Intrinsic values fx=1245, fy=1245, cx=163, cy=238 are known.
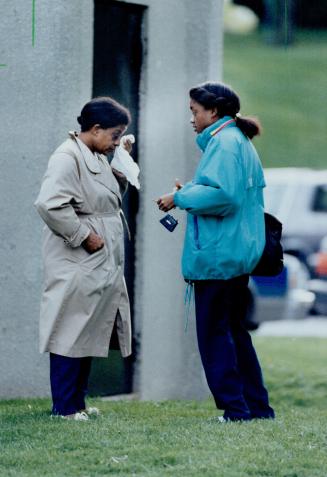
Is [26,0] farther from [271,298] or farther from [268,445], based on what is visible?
[271,298]

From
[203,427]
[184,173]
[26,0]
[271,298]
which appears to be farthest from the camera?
[271,298]

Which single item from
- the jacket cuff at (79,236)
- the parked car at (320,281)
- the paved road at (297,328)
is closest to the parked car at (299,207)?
the paved road at (297,328)

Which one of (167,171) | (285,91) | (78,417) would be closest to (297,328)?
(167,171)

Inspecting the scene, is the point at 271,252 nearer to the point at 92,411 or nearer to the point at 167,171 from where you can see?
the point at 92,411

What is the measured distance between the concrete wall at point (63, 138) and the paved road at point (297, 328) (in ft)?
21.6

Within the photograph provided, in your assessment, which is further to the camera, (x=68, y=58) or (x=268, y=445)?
(x=68, y=58)

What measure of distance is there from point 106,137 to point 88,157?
0.51 ft

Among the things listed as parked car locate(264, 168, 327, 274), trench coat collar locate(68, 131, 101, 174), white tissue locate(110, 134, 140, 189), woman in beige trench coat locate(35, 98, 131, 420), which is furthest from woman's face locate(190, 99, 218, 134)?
parked car locate(264, 168, 327, 274)

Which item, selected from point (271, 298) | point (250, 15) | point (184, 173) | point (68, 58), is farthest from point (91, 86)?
point (250, 15)

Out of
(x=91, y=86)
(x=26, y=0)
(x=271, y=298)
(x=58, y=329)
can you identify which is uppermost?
(x=26, y=0)

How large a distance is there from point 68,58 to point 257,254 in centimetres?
208

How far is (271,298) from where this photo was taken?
47.1 feet

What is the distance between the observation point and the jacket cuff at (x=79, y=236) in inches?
252

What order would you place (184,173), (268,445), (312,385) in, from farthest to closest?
(312,385) < (184,173) < (268,445)
